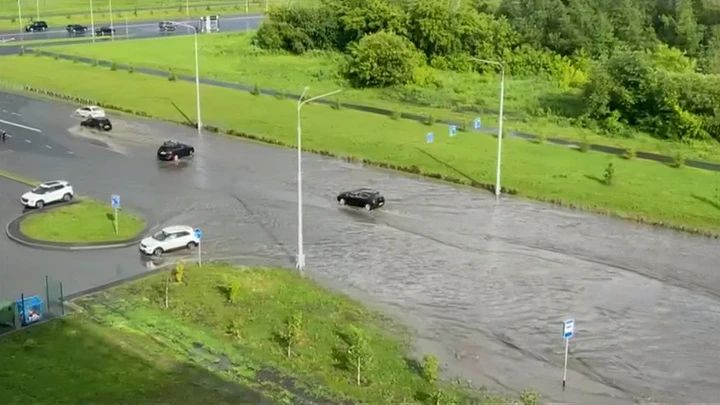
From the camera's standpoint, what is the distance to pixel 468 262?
42.4 m

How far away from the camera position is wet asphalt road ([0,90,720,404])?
32250 millimetres

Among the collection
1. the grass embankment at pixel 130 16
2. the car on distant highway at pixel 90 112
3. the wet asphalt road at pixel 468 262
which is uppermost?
the grass embankment at pixel 130 16

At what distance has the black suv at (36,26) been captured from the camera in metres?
126

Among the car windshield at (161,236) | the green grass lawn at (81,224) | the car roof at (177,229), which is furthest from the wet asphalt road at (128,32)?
the car windshield at (161,236)

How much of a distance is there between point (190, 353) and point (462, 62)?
75.9 metres

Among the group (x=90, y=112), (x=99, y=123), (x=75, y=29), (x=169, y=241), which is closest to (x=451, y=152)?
(x=169, y=241)

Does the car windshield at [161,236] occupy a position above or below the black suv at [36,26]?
below

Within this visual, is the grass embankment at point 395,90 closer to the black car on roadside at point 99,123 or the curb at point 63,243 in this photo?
the black car on roadside at point 99,123

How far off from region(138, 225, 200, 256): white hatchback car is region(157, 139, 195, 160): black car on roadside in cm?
1765

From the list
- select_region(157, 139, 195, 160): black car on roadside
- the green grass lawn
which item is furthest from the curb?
select_region(157, 139, 195, 160): black car on roadside

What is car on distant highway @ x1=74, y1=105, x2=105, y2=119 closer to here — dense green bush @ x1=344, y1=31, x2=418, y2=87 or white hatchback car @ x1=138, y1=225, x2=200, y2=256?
dense green bush @ x1=344, y1=31, x2=418, y2=87

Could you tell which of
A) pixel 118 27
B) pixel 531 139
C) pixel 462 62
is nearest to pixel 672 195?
pixel 531 139

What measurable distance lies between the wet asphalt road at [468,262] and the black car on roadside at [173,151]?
99 centimetres

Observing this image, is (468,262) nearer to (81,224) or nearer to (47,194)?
(81,224)
